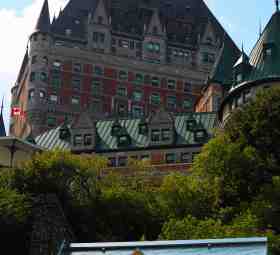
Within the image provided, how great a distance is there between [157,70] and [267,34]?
5257cm

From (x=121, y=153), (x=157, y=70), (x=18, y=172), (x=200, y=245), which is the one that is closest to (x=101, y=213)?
(x=18, y=172)

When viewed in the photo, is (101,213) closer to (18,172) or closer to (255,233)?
(18,172)

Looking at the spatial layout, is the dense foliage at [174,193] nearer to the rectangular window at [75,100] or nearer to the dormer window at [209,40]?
the rectangular window at [75,100]

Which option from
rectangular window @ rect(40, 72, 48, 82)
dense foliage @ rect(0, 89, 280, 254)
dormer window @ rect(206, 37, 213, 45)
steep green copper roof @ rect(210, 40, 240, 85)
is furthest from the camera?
dormer window @ rect(206, 37, 213, 45)

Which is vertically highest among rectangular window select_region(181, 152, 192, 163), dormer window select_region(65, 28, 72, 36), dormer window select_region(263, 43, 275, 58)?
dormer window select_region(65, 28, 72, 36)

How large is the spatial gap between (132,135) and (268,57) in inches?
560

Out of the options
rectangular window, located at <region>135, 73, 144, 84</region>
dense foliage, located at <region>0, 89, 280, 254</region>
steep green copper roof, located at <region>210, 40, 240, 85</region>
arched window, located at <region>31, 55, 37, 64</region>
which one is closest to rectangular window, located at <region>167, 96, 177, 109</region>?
rectangular window, located at <region>135, 73, 144, 84</region>

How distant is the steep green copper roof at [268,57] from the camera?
72375mm

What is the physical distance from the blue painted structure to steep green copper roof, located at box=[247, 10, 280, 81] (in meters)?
51.1

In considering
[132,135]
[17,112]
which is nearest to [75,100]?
[17,112]

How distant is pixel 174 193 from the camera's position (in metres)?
A: 48.6

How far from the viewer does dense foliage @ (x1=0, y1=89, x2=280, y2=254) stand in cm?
4022

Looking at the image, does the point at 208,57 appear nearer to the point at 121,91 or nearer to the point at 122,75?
the point at 122,75

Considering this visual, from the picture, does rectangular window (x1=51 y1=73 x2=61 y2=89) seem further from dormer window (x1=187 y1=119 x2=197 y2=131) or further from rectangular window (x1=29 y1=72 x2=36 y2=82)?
dormer window (x1=187 y1=119 x2=197 y2=131)
